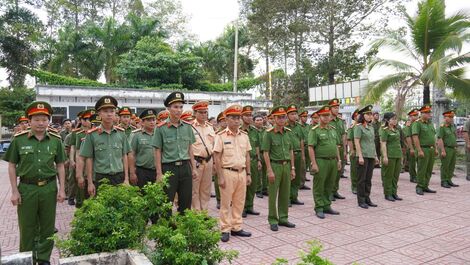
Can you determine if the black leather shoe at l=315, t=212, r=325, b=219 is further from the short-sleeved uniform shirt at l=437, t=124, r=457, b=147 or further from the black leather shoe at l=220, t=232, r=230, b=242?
the short-sleeved uniform shirt at l=437, t=124, r=457, b=147

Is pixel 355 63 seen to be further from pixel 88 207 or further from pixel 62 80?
pixel 88 207

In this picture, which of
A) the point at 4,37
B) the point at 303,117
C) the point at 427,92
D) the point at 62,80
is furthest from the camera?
the point at 62,80

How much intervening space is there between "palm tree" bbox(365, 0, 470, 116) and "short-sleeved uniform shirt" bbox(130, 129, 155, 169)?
8.28 metres

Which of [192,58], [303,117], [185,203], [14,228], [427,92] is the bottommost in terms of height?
[14,228]

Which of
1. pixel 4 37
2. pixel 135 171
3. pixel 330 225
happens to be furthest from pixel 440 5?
pixel 4 37

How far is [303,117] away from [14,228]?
272 inches

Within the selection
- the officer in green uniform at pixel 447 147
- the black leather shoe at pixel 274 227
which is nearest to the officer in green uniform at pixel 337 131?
the officer in green uniform at pixel 447 147

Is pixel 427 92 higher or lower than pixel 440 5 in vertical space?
lower

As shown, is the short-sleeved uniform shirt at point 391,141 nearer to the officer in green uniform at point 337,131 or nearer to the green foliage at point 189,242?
the officer in green uniform at point 337,131

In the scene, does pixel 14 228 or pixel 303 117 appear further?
pixel 303 117

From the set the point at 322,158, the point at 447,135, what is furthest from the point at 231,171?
the point at 447,135

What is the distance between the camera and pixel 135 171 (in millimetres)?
5738

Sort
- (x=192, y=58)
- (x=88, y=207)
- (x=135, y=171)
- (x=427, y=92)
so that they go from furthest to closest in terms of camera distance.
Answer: (x=192, y=58) < (x=427, y=92) < (x=135, y=171) < (x=88, y=207)

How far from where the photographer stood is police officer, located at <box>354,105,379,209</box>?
7.04 meters
